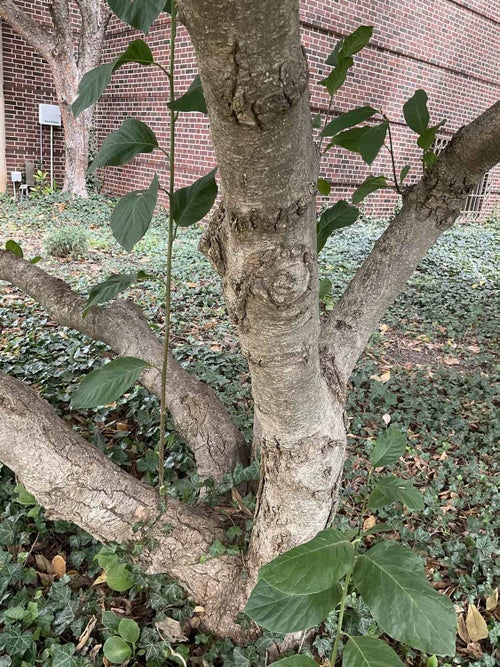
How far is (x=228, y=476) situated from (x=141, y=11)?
1363mm

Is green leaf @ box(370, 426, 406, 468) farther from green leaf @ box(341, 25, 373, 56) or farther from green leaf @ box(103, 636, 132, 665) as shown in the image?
green leaf @ box(341, 25, 373, 56)

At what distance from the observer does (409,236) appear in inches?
63.4

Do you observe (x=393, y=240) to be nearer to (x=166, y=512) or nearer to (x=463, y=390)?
(x=166, y=512)

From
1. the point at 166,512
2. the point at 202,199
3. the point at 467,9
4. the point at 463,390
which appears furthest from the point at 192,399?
the point at 467,9

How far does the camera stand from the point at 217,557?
1577 millimetres

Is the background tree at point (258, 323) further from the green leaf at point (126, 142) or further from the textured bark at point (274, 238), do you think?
the green leaf at point (126, 142)

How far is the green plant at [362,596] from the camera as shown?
942mm

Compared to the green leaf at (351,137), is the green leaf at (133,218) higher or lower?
lower

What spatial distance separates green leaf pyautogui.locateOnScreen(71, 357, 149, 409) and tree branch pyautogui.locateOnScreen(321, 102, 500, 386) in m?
0.59

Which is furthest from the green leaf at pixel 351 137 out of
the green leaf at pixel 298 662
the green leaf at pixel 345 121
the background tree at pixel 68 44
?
the background tree at pixel 68 44

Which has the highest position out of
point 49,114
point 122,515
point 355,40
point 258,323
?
point 355,40

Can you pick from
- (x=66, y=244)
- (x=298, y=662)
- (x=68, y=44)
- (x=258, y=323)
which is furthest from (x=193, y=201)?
(x=68, y=44)

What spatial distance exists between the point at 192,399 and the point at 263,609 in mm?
935

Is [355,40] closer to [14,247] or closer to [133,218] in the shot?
[133,218]
